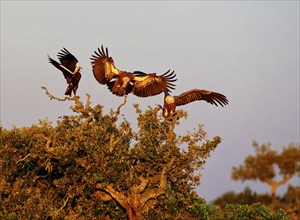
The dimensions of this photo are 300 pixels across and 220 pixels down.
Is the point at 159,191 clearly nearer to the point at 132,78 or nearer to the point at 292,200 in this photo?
the point at 132,78

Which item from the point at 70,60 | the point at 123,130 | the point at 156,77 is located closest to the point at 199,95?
the point at 156,77

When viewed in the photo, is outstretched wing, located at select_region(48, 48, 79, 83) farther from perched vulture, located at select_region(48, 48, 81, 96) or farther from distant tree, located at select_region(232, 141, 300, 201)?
distant tree, located at select_region(232, 141, 300, 201)

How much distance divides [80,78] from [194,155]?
21.4 feet

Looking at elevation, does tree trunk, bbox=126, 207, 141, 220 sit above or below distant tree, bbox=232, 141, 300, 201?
below

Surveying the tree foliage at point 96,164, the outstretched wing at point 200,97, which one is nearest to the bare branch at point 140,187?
the tree foliage at point 96,164

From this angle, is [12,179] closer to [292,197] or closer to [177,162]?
[177,162]

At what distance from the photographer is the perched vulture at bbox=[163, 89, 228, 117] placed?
27344 millimetres

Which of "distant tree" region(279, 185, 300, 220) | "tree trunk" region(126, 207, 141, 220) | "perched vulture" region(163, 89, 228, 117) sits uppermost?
"distant tree" region(279, 185, 300, 220)

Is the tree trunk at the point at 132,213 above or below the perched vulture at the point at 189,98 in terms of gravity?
below

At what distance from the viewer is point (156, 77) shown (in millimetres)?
28750

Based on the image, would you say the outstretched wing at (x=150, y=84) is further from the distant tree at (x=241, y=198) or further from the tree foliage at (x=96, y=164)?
the distant tree at (x=241, y=198)

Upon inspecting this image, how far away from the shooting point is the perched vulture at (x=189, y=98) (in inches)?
1077

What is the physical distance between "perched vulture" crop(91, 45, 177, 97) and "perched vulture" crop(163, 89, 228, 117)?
913 mm

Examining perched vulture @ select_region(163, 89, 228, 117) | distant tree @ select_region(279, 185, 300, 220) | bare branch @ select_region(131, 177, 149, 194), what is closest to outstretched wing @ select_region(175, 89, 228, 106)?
perched vulture @ select_region(163, 89, 228, 117)
